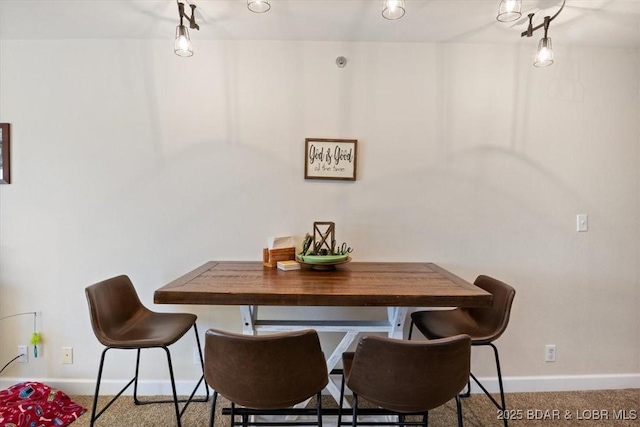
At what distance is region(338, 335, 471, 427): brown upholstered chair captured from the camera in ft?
3.59

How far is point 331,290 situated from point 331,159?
38.4 inches

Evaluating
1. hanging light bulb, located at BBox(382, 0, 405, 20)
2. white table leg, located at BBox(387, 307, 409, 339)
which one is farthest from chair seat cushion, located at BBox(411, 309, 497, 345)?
hanging light bulb, located at BBox(382, 0, 405, 20)

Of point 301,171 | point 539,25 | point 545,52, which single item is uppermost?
point 539,25

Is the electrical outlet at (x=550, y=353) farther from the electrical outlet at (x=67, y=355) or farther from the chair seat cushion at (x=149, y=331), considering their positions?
the electrical outlet at (x=67, y=355)

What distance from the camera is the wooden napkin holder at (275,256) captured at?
1.92 metres

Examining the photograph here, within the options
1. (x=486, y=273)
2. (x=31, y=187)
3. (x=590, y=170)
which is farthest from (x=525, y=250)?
(x=31, y=187)

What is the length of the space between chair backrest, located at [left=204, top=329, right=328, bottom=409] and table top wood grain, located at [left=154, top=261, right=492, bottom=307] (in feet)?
0.85

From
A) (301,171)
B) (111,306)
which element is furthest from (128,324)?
(301,171)

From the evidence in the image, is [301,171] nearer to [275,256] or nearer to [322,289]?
[275,256]

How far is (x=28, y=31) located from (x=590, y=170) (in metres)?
3.78

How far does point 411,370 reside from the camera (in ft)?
3.63

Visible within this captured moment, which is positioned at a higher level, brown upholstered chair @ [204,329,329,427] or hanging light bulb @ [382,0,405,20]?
hanging light bulb @ [382,0,405,20]

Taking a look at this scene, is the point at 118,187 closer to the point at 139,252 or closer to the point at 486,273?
the point at 139,252

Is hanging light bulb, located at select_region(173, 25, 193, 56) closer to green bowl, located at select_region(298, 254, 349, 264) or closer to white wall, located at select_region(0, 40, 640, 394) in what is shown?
white wall, located at select_region(0, 40, 640, 394)
